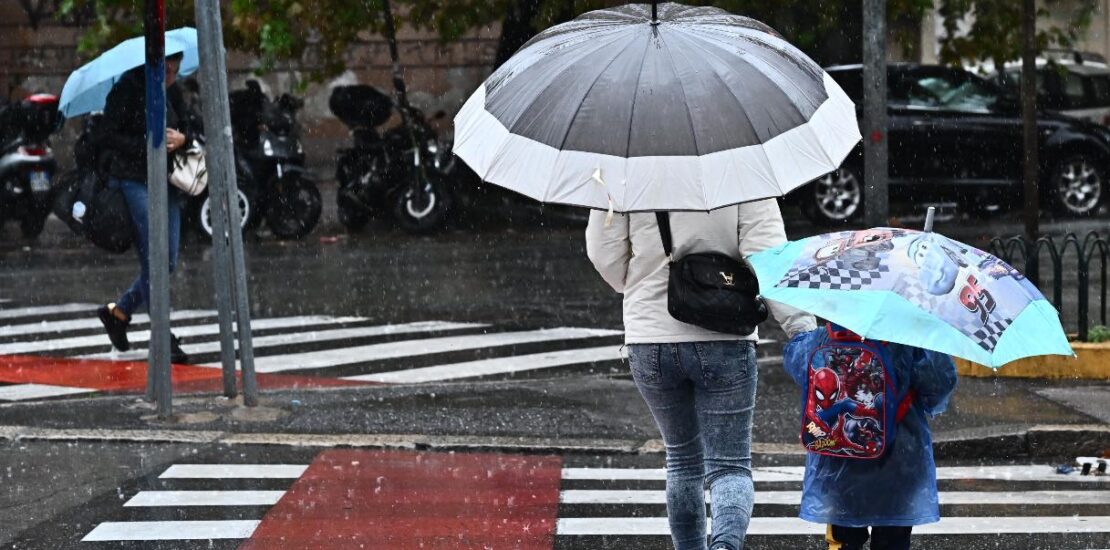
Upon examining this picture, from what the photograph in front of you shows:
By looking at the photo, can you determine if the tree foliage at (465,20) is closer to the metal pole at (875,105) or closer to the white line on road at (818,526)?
the metal pole at (875,105)

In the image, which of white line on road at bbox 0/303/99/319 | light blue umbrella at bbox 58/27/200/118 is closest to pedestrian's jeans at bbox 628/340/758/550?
light blue umbrella at bbox 58/27/200/118

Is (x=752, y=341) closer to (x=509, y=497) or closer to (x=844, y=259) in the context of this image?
(x=844, y=259)

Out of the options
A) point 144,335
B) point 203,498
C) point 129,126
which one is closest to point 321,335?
point 144,335

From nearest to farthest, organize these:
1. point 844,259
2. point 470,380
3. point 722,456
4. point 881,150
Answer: point 844,259, point 722,456, point 470,380, point 881,150

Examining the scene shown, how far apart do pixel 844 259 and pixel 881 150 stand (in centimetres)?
668

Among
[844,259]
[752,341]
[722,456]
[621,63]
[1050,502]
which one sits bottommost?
[1050,502]

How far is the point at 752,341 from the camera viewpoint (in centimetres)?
517

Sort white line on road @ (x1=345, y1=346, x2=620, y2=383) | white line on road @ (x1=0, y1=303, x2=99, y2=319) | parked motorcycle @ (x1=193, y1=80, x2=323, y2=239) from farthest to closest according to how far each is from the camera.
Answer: parked motorcycle @ (x1=193, y1=80, x2=323, y2=239) → white line on road @ (x1=0, y1=303, x2=99, y2=319) → white line on road @ (x1=345, y1=346, x2=620, y2=383)

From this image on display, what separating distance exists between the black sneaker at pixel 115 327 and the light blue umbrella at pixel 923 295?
6752 mm

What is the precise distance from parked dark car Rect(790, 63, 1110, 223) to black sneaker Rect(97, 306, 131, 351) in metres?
9.77

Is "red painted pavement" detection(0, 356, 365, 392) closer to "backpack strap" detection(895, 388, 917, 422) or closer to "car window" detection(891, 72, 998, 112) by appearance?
"backpack strap" detection(895, 388, 917, 422)

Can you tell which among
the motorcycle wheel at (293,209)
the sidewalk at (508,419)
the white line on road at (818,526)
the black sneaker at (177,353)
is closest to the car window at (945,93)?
the motorcycle wheel at (293,209)

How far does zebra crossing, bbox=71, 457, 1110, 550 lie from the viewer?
256 inches

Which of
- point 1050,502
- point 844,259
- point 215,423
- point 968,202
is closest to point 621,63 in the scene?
point 844,259
